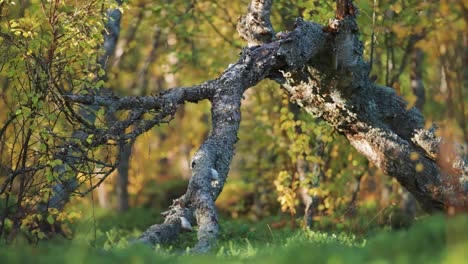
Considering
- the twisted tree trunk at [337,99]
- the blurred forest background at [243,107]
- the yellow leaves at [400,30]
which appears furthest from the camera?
the yellow leaves at [400,30]

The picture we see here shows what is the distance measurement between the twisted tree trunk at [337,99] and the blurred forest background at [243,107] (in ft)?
1.39

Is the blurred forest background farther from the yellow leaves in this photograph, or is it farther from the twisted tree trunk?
the twisted tree trunk

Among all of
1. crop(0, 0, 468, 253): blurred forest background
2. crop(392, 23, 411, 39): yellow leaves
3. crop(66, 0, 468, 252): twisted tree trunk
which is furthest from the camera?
crop(392, 23, 411, 39): yellow leaves

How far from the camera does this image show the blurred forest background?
7.80 m

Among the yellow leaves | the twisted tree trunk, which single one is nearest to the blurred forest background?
the yellow leaves

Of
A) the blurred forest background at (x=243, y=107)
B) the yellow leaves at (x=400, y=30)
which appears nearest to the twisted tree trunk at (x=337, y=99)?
the blurred forest background at (x=243, y=107)

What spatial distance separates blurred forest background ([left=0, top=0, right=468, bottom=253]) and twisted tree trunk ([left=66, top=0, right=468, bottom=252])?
16.7 inches

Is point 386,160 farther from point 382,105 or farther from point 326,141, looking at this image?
point 326,141

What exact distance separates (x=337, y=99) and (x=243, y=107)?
231 inches

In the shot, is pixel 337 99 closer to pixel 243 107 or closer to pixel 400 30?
pixel 400 30

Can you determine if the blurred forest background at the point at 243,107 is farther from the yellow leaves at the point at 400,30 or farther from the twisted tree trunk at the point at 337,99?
the twisted tree trunk at the point at 337,99

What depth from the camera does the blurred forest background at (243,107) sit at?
7797 millimetres

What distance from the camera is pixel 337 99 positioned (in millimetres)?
9117

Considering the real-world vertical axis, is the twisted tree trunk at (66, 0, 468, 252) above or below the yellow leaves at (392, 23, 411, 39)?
below
